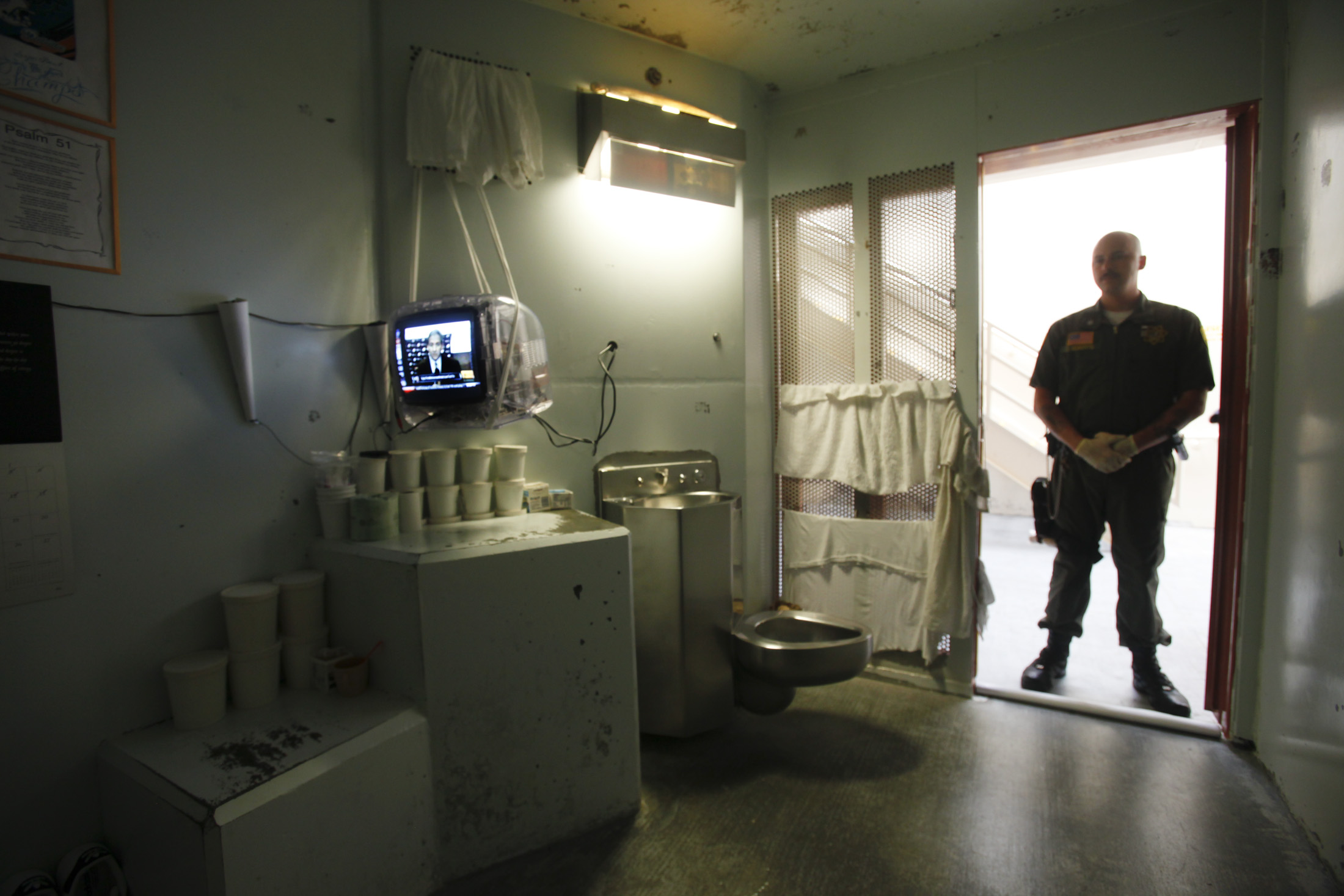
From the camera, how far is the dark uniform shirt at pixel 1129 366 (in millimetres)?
2285

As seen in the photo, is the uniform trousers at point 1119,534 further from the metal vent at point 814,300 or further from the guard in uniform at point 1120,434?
the metal vent at point 814,300

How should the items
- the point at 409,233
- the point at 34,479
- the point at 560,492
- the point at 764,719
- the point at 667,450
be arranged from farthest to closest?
the point at 667,450
the point at 764,719
the point at 560,492
the point at 409,233
the point at 34,479

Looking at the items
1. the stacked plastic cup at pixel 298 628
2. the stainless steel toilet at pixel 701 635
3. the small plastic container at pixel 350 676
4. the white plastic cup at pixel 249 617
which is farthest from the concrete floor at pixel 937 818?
the white plastic cup at pixel 249 617

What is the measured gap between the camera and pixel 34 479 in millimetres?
1317

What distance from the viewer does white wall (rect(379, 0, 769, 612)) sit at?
197 centimetres

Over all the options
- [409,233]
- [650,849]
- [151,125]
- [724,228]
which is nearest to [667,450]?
[724,228]

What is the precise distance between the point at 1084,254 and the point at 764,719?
4.19 m

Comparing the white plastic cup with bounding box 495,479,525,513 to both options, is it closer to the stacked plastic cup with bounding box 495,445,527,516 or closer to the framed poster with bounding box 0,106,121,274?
the stacked plastic cup with bounding box 495,445,527,516

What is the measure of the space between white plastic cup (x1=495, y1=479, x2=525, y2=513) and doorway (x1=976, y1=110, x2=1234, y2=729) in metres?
1.87

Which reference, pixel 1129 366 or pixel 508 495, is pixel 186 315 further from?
pixel 1129 366

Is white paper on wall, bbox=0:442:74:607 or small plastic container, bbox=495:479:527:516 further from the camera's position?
small plastic container, bbox=495:479:527:516

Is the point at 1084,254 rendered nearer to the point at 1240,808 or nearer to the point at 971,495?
the point at 971,495

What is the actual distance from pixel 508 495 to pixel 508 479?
5 centimetres

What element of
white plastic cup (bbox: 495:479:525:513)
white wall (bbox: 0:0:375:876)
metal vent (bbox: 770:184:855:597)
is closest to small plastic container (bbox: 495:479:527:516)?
white plastic cup (bbox: 495:479:525:513)
